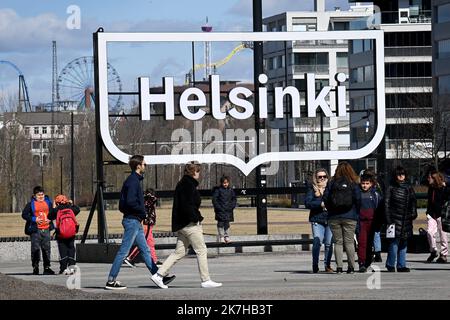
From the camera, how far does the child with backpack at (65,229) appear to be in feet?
76.4

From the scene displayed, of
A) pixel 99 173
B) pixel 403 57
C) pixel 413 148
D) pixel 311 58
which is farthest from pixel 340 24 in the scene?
pixel 99 173

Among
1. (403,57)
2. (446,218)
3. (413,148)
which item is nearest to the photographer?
(446,218)

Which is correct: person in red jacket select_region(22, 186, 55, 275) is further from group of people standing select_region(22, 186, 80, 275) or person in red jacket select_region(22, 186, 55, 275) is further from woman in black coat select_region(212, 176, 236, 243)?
woman in black coat select_region(212, 176, 236, 243)

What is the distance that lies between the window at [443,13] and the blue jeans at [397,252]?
76.2 meters

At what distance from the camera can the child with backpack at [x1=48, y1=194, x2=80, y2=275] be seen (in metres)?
23.3

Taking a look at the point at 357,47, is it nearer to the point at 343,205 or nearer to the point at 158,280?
the point at 343,205

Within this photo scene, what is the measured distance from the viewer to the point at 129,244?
18.3m

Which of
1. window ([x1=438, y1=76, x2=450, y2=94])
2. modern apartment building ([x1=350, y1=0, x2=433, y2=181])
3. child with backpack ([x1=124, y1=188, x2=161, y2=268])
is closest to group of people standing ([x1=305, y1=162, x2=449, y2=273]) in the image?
child with backpack ([x1=124, y1=188, x2=161, y2=268])

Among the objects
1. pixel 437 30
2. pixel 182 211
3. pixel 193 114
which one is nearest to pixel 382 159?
pixel 193 114

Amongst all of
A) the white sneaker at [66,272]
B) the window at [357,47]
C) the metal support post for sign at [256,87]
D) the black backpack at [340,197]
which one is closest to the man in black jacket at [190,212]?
the black backpack at [340,197]

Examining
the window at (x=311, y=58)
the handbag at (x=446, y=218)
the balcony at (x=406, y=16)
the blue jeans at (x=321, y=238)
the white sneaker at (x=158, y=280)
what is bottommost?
the white sneaker at (x=158, y=280)

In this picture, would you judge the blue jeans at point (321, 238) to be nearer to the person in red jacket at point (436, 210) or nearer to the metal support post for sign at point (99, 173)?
the person in red jacket at point (436, 210)

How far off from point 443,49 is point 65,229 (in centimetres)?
7601
